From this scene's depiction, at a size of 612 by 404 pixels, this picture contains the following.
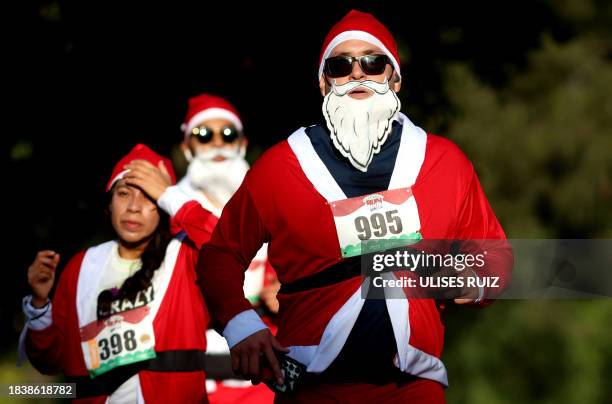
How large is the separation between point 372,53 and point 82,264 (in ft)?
6.80

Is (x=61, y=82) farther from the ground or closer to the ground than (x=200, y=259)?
farther from the ground

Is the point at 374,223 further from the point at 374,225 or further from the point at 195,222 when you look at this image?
the point at 195,222

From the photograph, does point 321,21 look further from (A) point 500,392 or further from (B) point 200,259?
(A) point 500,392

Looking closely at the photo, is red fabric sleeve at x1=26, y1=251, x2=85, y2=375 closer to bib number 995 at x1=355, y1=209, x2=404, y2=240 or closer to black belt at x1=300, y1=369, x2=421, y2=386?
black belt at x1=300, y1=369, x2=421, y2=386

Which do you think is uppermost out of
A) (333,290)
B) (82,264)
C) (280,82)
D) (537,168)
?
(537,168)

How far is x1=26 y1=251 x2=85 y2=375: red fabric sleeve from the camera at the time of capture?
20.2 ft

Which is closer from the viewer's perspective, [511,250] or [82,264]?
[511,250]

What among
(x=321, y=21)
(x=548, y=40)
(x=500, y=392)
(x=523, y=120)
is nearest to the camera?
(x=321, y=21)

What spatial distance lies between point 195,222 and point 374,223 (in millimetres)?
1383

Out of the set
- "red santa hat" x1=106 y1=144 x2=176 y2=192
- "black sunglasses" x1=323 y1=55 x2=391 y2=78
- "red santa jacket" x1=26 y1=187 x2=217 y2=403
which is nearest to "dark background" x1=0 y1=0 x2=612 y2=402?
"red santa hat" x1=106 y1=144 x2=176 y2=192

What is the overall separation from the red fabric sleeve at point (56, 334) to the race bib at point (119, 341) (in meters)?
0.15

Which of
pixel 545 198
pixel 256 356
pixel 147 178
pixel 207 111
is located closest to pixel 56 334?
pixel 147 178

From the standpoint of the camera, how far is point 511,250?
5.11 metres

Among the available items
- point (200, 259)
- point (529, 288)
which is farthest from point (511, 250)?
point (200, 259)
